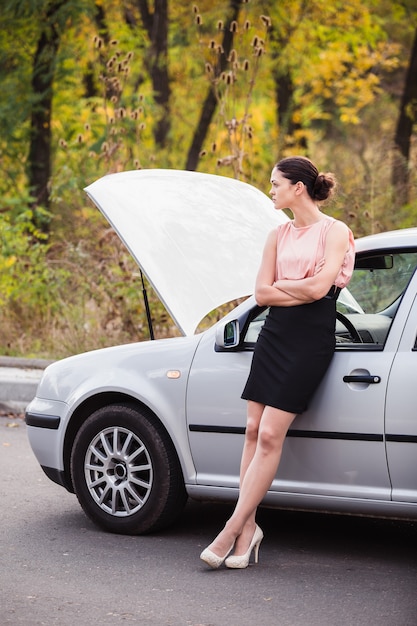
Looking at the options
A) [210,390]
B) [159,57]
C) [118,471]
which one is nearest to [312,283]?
[210,390]

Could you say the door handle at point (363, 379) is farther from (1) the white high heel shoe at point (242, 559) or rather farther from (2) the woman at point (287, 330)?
(1) the white high heel shoe at point (242, 559)

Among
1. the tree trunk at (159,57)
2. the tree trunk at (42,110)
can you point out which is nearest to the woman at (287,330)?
the tree trunk at (42,110)

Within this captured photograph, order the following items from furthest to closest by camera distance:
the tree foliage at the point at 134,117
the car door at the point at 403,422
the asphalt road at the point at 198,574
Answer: the tree foliage at the point at 134,117 → the car door at the point at 403,422 → the asphalt road at the point at 198,574

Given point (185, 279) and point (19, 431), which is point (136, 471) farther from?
point (19, 431)

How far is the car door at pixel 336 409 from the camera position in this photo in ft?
17.0

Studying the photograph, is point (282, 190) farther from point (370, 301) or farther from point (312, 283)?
point (370, 301)

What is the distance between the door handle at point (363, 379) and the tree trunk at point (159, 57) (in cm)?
1587

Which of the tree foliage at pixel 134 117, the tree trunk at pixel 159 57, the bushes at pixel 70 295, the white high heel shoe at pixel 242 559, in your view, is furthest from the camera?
the tree trunk at pixel 159 57

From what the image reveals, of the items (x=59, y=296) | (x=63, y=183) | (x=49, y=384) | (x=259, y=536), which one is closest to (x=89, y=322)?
(x=59, y=296)

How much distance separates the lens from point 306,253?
5.26m

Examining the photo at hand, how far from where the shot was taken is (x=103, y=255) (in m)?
11.9

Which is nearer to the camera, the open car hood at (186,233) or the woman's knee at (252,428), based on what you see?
the woman's knee at (252,428)

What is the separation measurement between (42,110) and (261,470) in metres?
12.5

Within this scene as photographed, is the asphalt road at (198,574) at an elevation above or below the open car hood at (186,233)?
below
